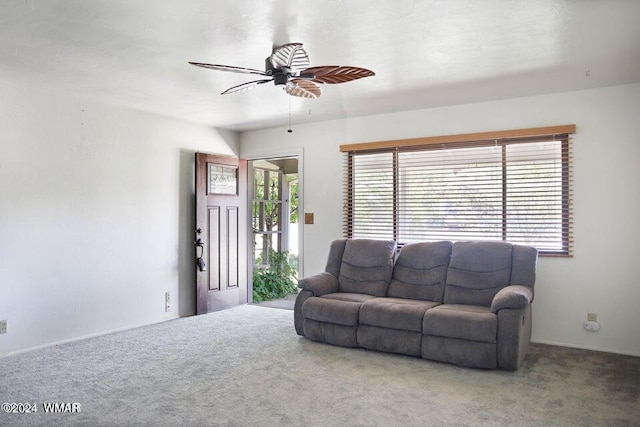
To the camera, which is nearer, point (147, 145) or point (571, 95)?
point (571, 95)

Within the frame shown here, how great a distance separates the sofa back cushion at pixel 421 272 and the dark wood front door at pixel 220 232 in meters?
2.32

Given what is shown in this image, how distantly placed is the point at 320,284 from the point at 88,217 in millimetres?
2369

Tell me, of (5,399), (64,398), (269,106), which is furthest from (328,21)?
(5,399)

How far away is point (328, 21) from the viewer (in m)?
Answer: 2.78

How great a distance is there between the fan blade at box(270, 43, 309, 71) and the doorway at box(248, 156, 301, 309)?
141 inches

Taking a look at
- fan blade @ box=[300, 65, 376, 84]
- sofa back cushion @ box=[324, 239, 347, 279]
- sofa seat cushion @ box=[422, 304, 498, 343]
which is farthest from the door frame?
fan blade @ box=[300, 65, 376, 84]

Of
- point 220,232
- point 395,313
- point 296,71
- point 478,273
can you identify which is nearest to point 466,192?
point 478,273

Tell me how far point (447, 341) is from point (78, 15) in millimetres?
3367

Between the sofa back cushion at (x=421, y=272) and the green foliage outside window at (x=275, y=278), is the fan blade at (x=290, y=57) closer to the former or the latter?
the sofa back cushion at (x=421, y=272)

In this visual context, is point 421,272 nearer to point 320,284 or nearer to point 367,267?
point 367,267

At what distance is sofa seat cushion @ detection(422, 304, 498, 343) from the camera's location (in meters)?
3.54

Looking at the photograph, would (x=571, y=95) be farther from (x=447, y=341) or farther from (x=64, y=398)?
(x=64, y=398)

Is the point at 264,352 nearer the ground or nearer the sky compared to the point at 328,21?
nearer the ground

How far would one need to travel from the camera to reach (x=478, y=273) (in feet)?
13.8
